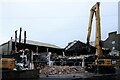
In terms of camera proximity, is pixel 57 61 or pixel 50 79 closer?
pixel 50 79

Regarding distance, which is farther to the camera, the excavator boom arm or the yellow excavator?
the excavator boom arm

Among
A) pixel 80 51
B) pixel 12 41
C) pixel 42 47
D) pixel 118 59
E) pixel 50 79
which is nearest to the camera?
pixel 50 79

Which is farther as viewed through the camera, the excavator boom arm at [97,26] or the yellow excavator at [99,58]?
the excavator boom arm at [97,26]

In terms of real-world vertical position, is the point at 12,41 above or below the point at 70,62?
above

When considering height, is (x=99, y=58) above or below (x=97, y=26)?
below

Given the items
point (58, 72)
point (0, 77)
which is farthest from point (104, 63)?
point (0, 77)

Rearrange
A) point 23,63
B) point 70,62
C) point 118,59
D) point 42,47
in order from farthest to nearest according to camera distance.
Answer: point 42,47 < point 70,62 < point 118,59 < point 23,63

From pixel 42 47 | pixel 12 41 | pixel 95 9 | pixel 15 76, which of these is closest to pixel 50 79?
pixel 15 76

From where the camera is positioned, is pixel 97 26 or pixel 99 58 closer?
pixel 99 58

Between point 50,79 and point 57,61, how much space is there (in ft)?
51.8

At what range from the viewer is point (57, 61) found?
34.0m

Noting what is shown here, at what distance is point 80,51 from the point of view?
37625 millimetres

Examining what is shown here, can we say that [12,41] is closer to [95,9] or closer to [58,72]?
[95,9]

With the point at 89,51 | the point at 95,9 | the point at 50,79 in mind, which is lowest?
the point at 50,79
